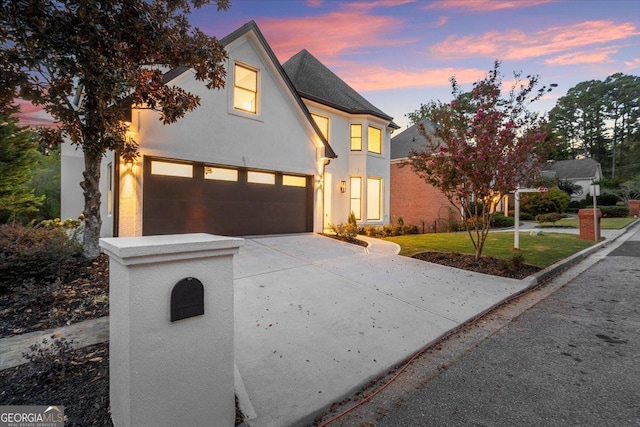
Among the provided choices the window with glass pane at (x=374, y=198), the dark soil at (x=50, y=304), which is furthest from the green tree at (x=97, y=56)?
the window with glass pane at (x=374, y=198)

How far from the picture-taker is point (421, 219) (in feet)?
65.2

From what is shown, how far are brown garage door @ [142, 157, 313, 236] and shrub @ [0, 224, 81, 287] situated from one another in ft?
9.68

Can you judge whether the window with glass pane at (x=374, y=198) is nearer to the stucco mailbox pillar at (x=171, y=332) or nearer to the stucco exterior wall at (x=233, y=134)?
the stucco exterior wall at (x=233, y=134)

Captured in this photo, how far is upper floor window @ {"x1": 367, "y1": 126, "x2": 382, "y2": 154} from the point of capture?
1599cm

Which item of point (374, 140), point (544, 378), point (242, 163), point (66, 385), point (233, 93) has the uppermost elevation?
point (233, 93)

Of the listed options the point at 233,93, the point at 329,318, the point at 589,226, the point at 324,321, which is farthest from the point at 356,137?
the point at 324,321

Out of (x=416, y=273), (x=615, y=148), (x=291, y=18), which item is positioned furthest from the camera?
(x=615, y=148)

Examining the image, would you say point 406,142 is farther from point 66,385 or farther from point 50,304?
point 66,385

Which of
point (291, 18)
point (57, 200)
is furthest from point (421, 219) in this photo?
point (57, 200)

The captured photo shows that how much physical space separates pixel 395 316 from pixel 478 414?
6.77 feet

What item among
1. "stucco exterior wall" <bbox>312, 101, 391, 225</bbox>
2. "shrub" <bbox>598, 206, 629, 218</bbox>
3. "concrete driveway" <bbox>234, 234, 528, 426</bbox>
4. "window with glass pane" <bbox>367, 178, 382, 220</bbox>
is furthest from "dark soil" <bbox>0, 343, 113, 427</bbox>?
"shrub" <bbox>598, 206, 629, 218</bbox>

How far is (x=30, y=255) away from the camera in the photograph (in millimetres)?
4945

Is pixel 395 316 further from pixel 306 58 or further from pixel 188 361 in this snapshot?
pixel 306 58

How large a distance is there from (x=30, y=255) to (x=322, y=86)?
14034 millimetres
